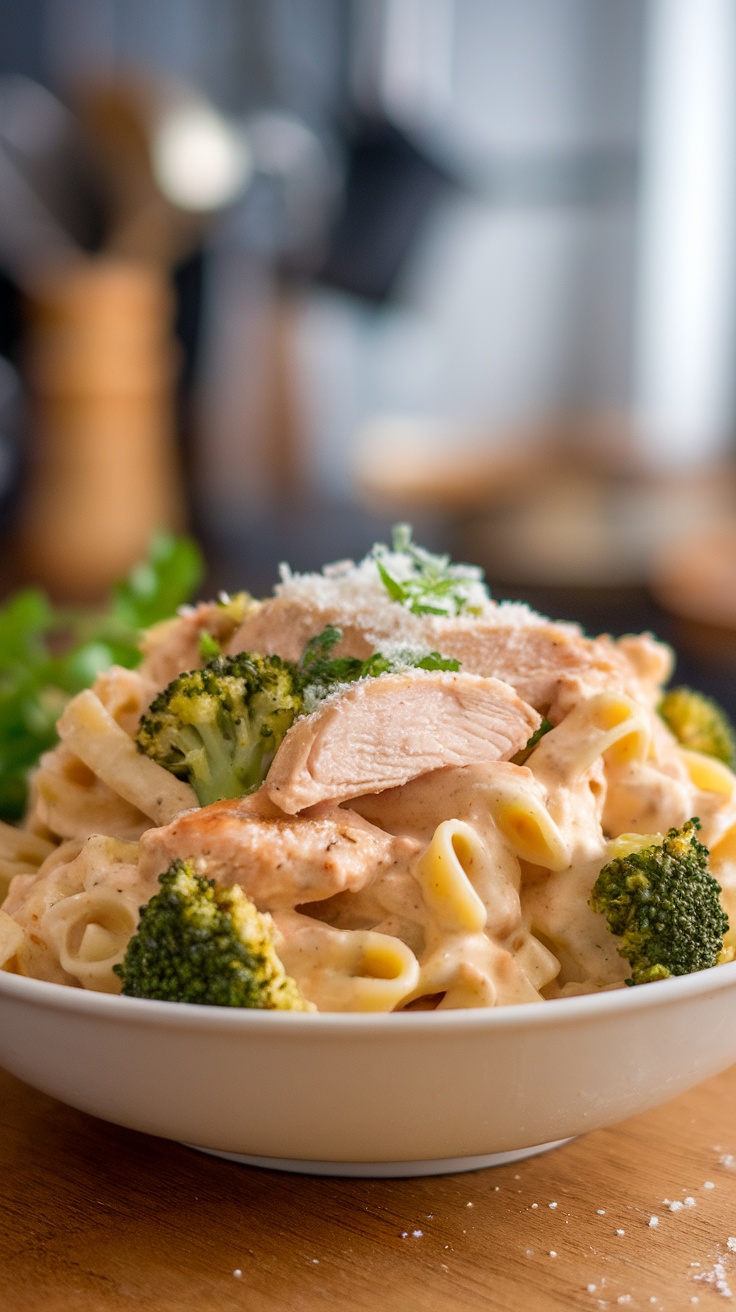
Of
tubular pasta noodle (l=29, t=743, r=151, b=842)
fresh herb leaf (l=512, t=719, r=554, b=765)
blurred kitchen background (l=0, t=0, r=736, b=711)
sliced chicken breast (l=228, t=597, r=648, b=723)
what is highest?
blurred kitchen background (l=0, t=0, r=736, b=711)

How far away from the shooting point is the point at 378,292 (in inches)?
339

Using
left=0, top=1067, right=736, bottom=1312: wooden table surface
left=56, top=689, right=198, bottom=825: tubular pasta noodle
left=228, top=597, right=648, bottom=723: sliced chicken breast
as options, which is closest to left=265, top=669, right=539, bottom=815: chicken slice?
left=228, top=597, right=648, bottom=723: sliced chicken breast

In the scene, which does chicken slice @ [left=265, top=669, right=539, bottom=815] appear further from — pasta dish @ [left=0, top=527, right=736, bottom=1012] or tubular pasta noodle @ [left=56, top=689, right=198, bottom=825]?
tubular pasta noodle @ [left=56, top=689, right=198, bottom=825]

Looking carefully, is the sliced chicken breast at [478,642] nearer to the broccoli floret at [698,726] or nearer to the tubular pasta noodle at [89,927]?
the broccoli floret at [698,726]

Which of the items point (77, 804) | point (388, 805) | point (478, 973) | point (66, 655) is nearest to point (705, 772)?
point (388, 805)

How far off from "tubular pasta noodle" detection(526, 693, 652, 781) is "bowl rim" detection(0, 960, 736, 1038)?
47 cm

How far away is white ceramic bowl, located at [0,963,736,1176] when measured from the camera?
4.73 ft

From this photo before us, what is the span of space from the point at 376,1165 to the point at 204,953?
0.40 m

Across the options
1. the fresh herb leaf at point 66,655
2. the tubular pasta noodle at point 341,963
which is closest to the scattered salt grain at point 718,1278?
the tubular pasta noodle at point 341,963

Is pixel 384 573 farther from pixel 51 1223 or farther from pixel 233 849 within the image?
pixel 51 1223

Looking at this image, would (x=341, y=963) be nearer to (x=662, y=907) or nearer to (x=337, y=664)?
(x=662, y=907)

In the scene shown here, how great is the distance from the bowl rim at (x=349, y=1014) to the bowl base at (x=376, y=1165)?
0.30 meters

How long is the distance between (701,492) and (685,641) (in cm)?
306

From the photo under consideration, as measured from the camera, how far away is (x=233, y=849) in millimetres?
1686
